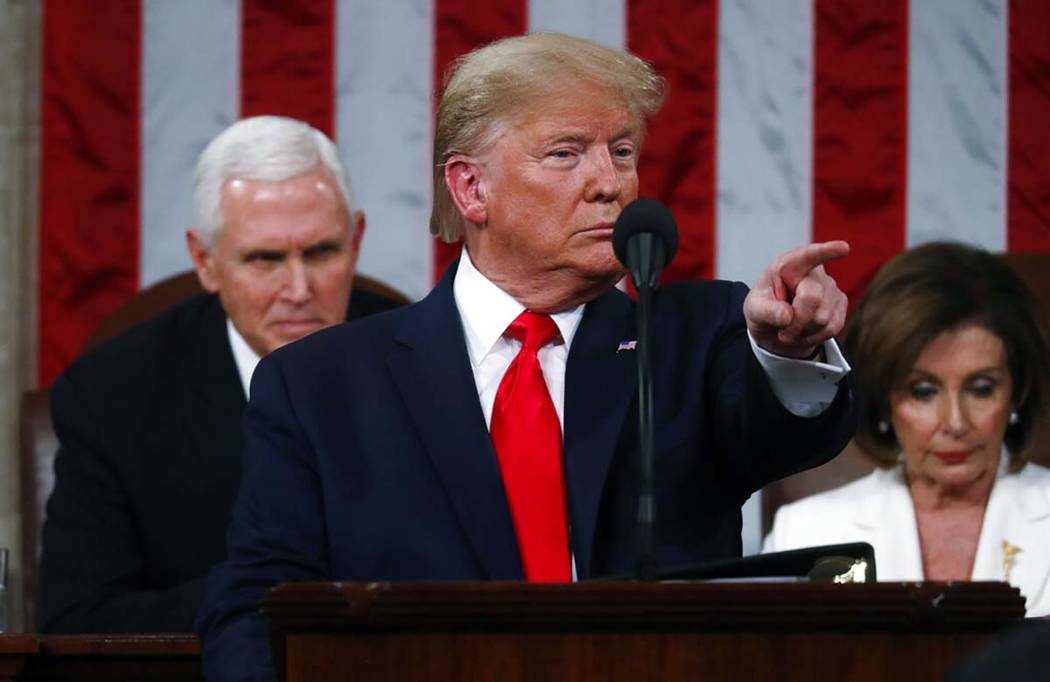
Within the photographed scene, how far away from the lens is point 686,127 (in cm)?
440

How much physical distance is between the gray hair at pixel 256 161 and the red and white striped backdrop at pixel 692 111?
60 centimetres

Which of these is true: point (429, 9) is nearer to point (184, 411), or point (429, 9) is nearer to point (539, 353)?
point (184, 411)

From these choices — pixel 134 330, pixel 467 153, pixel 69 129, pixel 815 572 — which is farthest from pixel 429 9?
pixel 815 572

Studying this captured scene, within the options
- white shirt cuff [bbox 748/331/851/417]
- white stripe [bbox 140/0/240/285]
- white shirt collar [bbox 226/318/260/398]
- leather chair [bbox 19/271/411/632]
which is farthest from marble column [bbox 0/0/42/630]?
white shirt cuff [bbox 748/331/851/417]

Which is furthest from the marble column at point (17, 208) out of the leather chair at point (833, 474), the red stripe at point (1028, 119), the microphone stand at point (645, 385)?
the microphone stand at point (645, 385)

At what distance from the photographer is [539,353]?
2.40m

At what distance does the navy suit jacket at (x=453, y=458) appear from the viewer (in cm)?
220

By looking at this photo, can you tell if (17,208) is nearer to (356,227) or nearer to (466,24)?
(356,227)

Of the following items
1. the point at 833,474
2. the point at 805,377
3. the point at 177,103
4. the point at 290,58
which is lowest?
the point at 833,474

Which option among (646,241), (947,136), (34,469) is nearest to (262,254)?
(34,469)

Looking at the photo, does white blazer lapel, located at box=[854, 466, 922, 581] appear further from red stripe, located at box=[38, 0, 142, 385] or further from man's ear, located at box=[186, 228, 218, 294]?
red stripe, located at box=[38, 0, 142, 385]

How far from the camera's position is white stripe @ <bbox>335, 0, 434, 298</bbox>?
439cm

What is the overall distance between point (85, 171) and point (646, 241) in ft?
9.10

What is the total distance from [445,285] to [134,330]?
1.44 metres
